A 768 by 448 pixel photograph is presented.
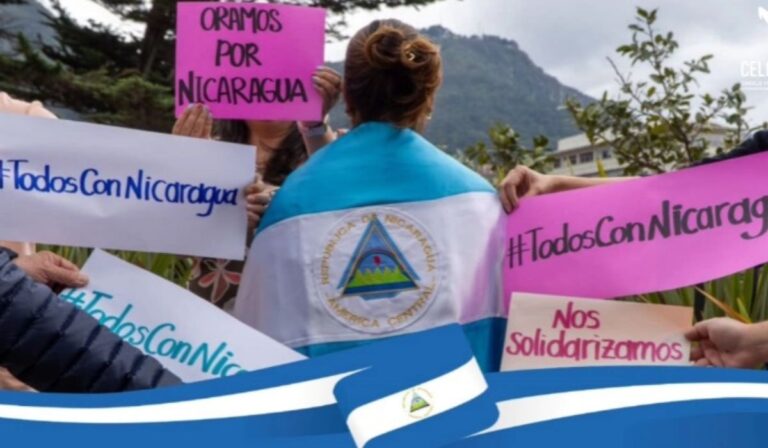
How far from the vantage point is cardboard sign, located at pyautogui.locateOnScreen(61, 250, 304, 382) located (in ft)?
6.12

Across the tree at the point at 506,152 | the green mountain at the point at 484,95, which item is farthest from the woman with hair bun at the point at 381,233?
the green mountain at the point at 484,95

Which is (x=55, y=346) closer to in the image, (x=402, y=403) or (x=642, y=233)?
(x=402, y=403)

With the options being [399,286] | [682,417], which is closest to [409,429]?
[682,417]

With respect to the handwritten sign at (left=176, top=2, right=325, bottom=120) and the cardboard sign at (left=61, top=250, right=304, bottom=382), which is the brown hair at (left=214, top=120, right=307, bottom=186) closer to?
the handwritten sign at (left=176, top=2, right=325, bottom=120)

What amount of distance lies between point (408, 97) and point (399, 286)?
0.38 m

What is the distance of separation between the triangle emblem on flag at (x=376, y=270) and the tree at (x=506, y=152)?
5.22 m

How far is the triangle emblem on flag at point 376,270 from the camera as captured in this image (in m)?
2.04

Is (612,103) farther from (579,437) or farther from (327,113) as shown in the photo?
(579,437)

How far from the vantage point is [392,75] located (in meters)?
2.12

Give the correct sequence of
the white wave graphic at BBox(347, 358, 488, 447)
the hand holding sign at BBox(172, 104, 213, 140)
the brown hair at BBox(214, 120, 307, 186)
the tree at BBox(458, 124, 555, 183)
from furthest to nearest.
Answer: the tree at BBox(458, 124, 555, 183)
the brown hair at BBox(214, 120, 307, 186)
the hand holding sign at BBox(172, 104, 213, 140)
the white wave graphic at BBox(347, 358, 488, 447)

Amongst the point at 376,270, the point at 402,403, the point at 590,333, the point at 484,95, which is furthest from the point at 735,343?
the point at 484,95

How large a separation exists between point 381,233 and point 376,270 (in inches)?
2.8

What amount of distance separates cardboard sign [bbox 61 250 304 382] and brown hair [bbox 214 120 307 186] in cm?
98

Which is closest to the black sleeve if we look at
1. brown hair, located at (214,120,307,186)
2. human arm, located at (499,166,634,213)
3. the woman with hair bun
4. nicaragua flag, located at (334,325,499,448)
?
human arm, located at (499,166,634,213)
